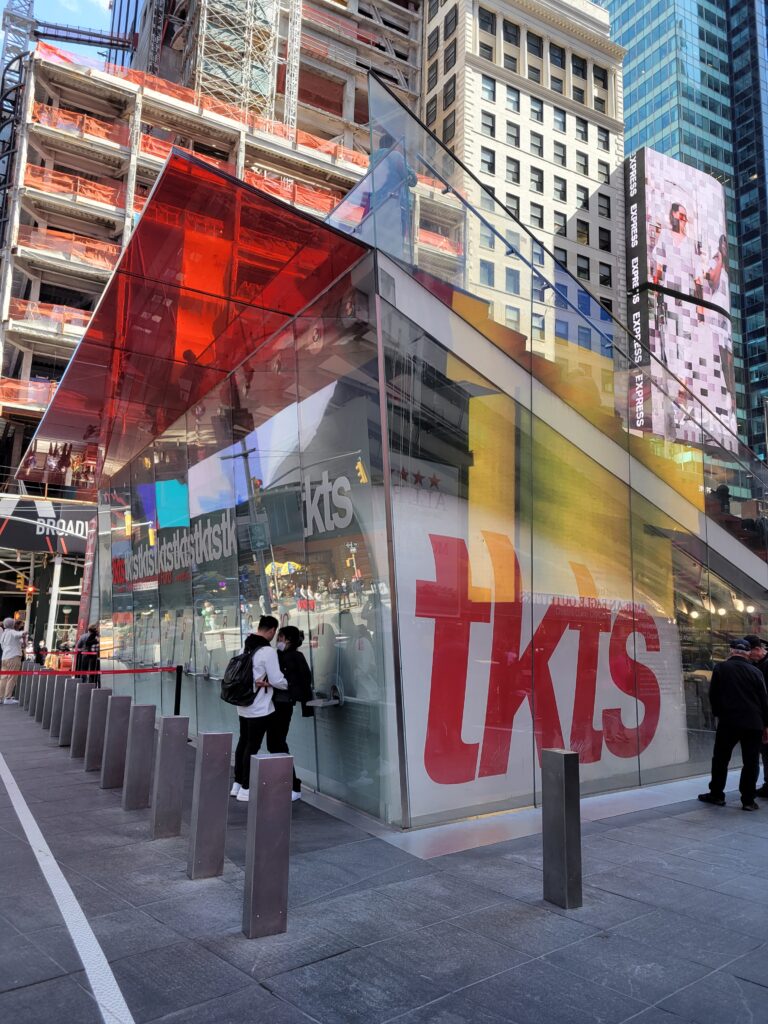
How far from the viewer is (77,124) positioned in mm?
34875

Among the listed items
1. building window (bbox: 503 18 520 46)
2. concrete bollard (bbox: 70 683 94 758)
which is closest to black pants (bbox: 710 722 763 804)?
concrete bollard (bbox: 70 683 94 758)

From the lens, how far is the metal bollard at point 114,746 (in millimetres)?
7938

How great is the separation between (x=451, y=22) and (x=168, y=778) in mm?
65092

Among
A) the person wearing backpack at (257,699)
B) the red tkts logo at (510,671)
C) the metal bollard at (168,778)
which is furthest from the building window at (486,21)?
the metal bollard at (168,778)

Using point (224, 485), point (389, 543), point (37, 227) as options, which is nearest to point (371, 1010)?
point (389, 543)

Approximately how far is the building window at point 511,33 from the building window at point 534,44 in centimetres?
107

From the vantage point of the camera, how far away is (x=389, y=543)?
6.74m

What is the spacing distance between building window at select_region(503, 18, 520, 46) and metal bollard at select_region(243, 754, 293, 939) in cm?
6810

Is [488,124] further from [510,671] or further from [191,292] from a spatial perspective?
[510,671]

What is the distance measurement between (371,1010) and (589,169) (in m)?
66.2

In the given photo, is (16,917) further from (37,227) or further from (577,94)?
(577,94)

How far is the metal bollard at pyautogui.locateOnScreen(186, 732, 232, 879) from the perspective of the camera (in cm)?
495

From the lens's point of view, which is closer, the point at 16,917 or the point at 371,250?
the point at 16,917

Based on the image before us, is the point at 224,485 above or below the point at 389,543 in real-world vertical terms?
above
